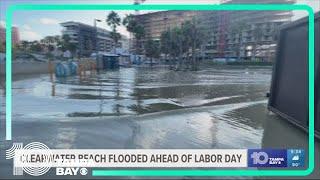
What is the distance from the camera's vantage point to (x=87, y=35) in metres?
4.66

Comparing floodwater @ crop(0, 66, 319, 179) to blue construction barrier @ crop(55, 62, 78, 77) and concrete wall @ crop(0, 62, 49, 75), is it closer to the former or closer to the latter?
concrete wall @ crop(0, 62, 49, 75)

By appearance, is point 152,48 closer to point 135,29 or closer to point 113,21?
point 135,29

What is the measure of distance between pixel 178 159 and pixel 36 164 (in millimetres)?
1246

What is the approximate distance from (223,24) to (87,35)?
5.68 ft

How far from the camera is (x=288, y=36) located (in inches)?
293

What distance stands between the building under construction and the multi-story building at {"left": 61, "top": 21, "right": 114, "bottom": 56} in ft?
1.81

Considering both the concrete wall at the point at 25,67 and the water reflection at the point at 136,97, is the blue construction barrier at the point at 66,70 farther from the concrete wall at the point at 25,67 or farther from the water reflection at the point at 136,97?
the water reflection at the point at 136,97

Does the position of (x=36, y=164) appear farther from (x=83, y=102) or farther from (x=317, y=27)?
(x=83, y=102)

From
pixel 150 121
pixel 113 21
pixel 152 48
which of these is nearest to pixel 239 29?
pixel 152 48

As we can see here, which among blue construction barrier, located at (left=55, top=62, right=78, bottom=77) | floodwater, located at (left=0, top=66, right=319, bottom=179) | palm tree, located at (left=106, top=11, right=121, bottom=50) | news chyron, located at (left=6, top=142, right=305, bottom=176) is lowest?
floodwater, located at (left=0, top=66, right=319, bottom=179)

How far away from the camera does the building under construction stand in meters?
3.71

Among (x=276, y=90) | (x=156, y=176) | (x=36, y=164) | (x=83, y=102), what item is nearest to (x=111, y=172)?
(x=156, y=176)

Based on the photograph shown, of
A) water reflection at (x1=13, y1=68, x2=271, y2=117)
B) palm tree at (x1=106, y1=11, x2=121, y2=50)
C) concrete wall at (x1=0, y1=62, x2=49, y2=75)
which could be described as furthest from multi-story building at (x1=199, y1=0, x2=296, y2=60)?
concrete wall at (x1=0, y1=62, x2=49, y2=75)

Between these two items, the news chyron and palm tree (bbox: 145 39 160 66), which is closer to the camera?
the news chyron
